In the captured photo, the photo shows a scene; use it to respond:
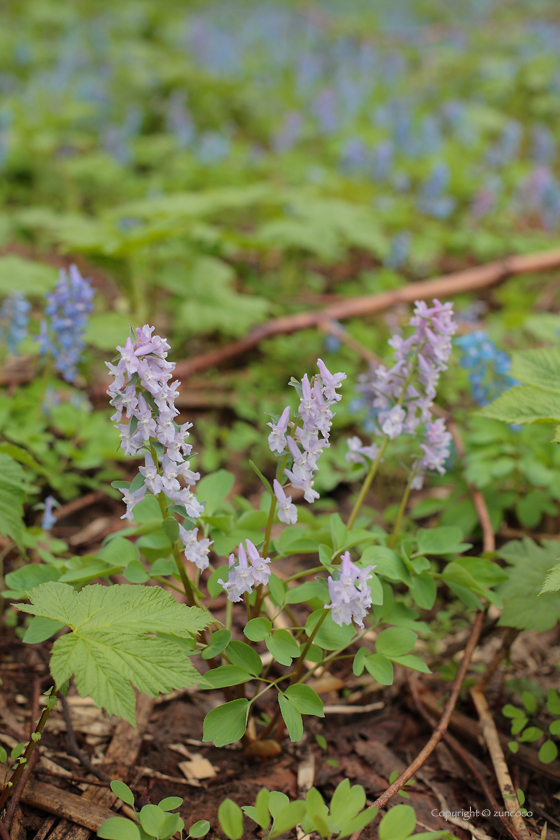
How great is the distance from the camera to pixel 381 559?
63.2 inches

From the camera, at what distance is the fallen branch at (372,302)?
3727mm

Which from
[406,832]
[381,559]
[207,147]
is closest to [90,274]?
[207,147]

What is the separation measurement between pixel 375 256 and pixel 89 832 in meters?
4.60

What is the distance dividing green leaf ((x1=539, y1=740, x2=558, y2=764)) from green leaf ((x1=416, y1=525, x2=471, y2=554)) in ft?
2.09

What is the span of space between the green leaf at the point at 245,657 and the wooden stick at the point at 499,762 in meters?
0.85

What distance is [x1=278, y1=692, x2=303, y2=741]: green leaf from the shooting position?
1384mm

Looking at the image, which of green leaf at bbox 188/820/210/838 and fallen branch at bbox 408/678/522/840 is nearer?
green leaf at bbox 188/820/210/838

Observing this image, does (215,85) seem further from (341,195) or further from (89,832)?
(89,832)

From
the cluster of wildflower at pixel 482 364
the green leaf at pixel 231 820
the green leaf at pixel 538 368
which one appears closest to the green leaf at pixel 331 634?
the green leaf at pixel 231 820

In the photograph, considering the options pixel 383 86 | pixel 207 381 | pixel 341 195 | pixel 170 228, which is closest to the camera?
pixel 170 228

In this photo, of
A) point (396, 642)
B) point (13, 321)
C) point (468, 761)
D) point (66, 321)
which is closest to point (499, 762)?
point (468, 761)

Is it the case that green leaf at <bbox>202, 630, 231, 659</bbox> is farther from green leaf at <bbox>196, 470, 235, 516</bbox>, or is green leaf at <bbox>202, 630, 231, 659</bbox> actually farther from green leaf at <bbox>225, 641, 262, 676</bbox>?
green leaf at <bbox>196, 470, 235, 516</bbox>

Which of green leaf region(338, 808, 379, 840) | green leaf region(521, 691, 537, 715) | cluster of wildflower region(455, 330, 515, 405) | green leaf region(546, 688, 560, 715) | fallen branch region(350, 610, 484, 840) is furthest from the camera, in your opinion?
cluster of wildflower region(455, 330, 515, 405)

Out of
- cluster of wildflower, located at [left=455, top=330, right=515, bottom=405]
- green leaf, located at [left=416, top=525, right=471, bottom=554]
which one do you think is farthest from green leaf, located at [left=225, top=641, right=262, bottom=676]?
cluster of wildflower, located at [left=455, top=330, right=515, bottom=405]
